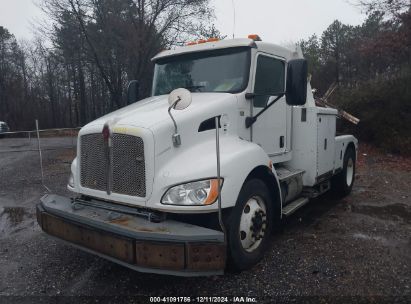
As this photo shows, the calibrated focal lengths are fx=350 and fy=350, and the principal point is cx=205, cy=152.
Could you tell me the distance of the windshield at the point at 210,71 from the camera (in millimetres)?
4305

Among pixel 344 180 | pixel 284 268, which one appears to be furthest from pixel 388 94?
pixel 284 268

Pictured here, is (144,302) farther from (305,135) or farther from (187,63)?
A: (305,135)

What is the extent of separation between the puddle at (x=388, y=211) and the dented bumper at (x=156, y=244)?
12.9 ft

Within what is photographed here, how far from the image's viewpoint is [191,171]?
3205 millimetres

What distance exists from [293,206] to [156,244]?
98.9 inches

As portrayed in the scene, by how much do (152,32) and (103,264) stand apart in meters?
15.5

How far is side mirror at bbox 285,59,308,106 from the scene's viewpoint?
3.95 metres

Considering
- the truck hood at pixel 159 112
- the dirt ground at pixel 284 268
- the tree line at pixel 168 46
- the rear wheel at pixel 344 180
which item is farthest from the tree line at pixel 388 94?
the truck hood at pixel 159 112

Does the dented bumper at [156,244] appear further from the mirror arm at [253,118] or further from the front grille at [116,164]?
the mirror arm at [253,118]

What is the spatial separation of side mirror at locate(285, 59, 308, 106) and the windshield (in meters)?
0.55

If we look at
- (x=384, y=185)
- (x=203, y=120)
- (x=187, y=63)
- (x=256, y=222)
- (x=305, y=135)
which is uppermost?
(x=187, y=63)

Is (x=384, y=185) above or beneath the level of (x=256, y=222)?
beneath

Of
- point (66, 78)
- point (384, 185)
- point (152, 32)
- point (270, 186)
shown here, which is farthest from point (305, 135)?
point (66, 78)

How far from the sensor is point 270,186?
4090 millimetres
